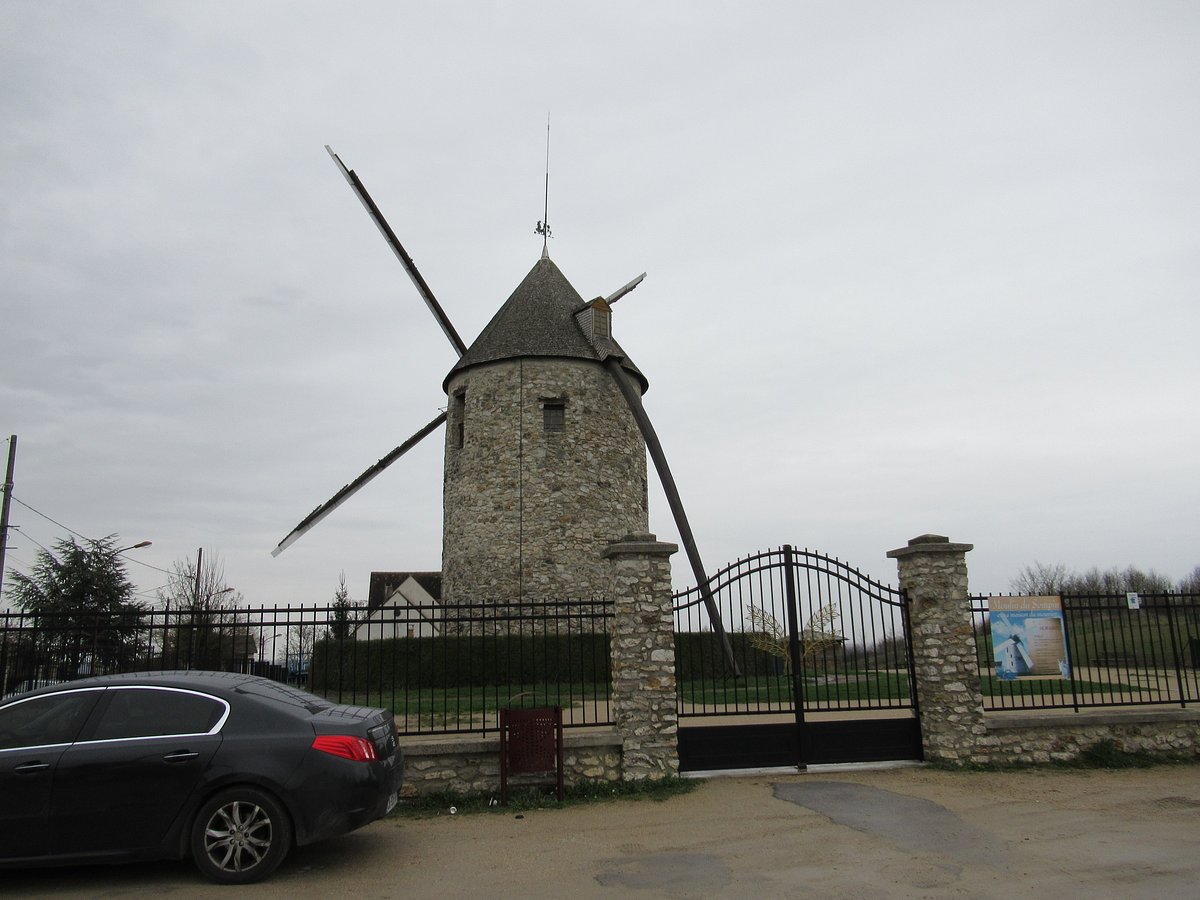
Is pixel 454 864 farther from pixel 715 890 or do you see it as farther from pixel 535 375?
pixel 535 375

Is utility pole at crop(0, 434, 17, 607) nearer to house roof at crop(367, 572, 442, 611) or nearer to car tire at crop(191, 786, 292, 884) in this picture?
car tire at crop(191, 786, 292, 884)

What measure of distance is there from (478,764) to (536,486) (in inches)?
525

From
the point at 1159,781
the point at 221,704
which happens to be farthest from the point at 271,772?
the point at 1159,781

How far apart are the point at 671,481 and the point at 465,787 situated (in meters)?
13.5

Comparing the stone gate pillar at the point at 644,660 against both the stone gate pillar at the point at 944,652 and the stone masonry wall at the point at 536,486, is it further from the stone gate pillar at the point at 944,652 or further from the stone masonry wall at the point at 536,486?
the stone masonry wall at the point at 536,486

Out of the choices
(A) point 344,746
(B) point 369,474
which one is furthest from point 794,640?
(B) point 369,474

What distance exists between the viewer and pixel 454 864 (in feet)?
20.9

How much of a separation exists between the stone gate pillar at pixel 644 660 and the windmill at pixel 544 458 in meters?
11.6

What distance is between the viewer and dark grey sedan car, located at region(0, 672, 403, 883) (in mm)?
5578

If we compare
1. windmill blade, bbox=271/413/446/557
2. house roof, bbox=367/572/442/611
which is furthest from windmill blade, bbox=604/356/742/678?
house roof, bbox=367/572/442/611

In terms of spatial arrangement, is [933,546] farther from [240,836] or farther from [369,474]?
[369,474]

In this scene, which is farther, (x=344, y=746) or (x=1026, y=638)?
(x=1026, y=638)

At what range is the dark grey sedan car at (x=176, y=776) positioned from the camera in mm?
5578

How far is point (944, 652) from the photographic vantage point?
985 centimetres
